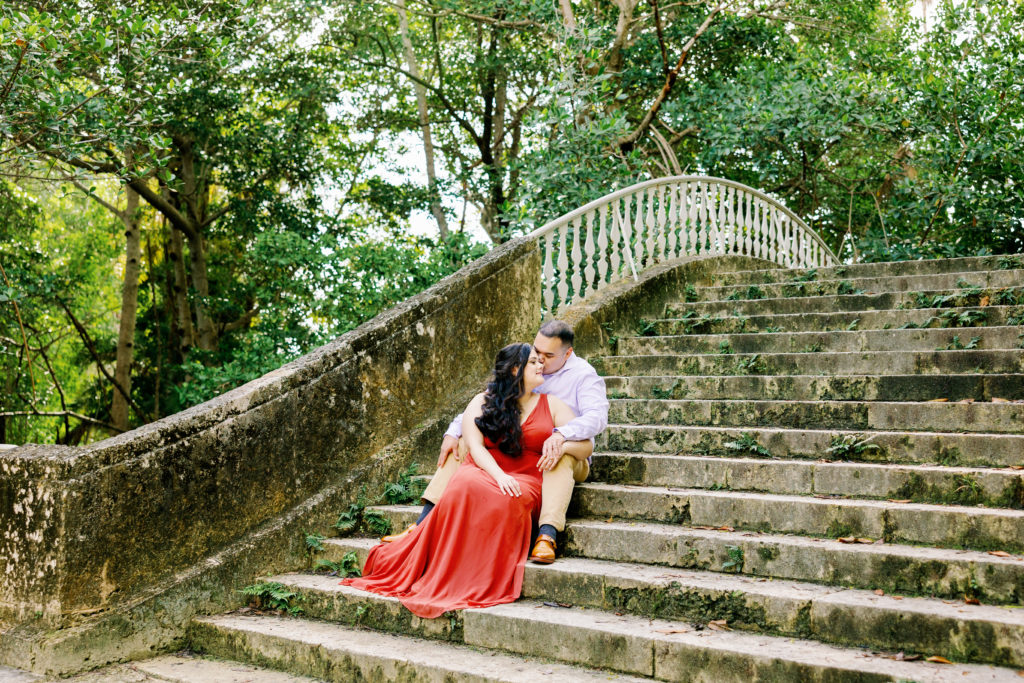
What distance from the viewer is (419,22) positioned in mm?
15414

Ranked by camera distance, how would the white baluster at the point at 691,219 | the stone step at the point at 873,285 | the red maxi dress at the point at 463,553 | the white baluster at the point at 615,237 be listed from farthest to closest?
the white baluster at the point at 691,219 → the white baluster at the point at 615,237 → the stone step at the point at 873,285 → the red maxi dress at the point at 463,553

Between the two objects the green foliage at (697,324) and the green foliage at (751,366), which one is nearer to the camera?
the green foliage at (751,366)

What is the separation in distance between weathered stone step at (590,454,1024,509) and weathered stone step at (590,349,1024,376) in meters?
1.25

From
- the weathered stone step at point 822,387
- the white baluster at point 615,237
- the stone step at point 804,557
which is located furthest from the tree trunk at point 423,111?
the stone step at point 804,557

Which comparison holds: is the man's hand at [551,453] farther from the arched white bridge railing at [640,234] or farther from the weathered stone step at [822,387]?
the arched white bridge railing at [640,234]

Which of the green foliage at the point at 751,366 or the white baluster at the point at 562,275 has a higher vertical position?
the white baluster at the point at 562,275

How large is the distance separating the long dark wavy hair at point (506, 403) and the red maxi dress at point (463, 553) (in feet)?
0.71

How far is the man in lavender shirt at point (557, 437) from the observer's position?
3961mm

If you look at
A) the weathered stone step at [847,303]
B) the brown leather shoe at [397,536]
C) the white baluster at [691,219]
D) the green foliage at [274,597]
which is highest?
the white baluster at [691,219]

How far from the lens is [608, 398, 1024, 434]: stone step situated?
4215 millimetres

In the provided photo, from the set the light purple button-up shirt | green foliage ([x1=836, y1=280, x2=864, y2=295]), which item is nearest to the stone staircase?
the light purple button-up shirt

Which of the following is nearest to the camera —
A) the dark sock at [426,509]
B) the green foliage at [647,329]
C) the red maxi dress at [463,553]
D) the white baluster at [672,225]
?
the red maxi dress at [463,553]

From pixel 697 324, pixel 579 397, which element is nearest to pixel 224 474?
pixel 579 397

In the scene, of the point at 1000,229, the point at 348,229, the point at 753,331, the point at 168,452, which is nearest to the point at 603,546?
the point at 168,452
